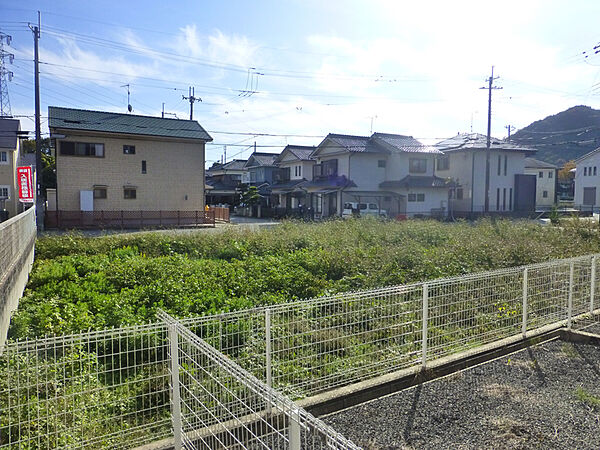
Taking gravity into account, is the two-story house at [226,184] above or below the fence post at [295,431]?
above

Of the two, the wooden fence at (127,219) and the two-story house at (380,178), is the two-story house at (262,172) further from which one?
the wooden fence at (127,219)

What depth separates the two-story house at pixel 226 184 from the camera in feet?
148

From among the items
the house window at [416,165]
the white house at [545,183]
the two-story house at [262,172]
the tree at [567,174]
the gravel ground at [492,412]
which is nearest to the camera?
the gravel ground at [492,412]

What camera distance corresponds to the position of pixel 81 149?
24.6 m

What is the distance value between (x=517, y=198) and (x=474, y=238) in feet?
95.5

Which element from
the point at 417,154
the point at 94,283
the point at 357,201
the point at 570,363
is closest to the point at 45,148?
the point at 357,201

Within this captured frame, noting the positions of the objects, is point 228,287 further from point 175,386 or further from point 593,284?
point 593,284

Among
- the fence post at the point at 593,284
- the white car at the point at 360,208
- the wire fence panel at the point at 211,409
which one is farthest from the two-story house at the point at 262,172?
the wire fence panel at the point at 211,409

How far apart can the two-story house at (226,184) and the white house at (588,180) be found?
33.7 meters

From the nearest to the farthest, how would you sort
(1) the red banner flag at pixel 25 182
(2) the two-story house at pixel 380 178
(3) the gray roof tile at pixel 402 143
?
(1) the red banner flag at pixel 25 182 → (2) the two-story house at pixel 380 178 → (3) the gray roof tile at pixel 402 143

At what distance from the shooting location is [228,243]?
11.8 metres

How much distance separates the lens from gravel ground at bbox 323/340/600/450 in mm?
3309

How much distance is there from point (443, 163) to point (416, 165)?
4.62 metres

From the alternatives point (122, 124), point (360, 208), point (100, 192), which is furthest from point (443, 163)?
point (100, 192)
